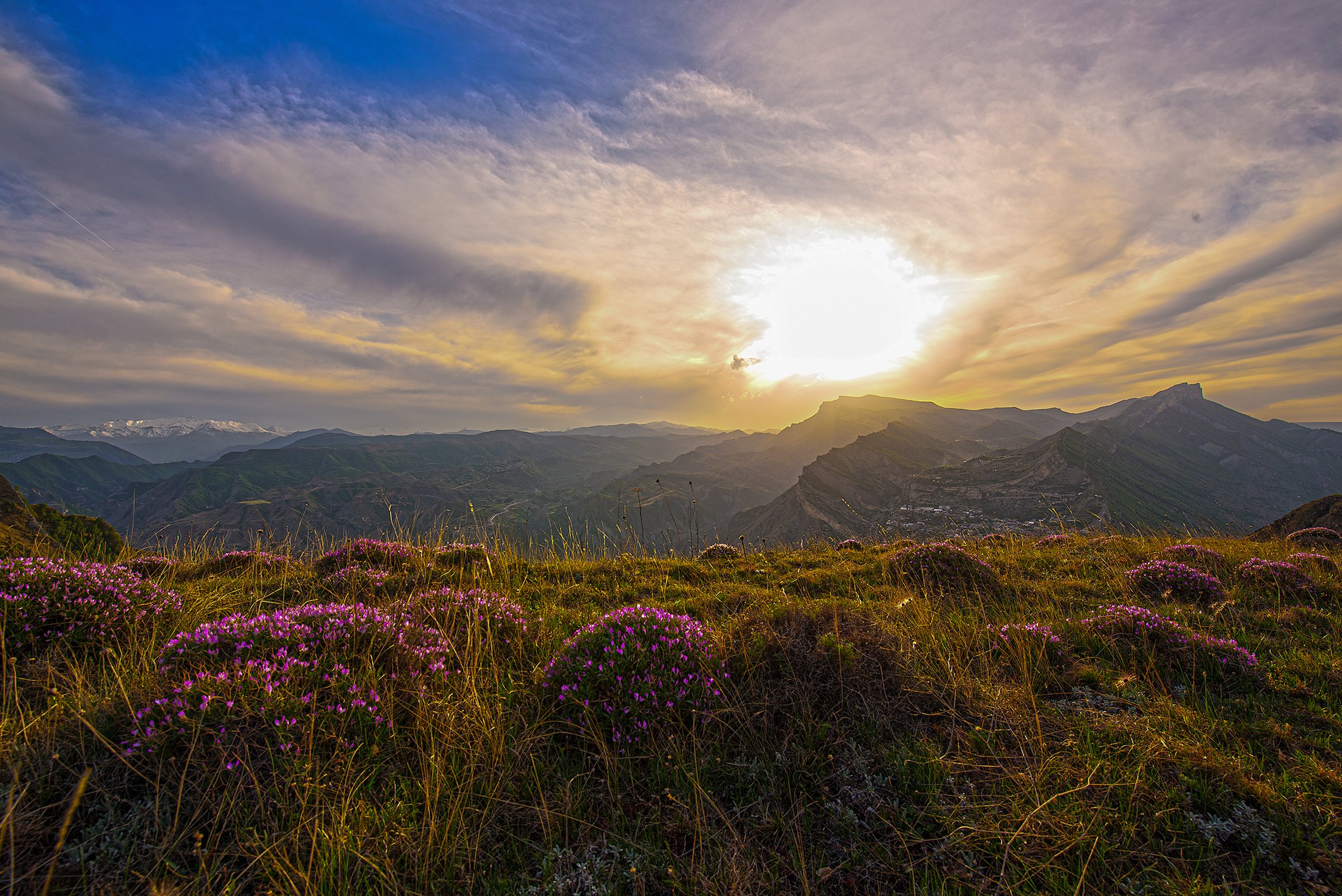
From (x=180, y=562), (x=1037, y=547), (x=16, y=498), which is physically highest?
(x=16, y=498)

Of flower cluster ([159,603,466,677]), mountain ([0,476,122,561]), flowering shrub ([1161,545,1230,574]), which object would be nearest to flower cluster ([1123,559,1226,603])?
flowering shrub ([1161,545,1230,574])

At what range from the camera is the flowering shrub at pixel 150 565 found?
8352 mm

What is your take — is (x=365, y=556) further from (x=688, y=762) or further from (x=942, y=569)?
(x=942, y=569)

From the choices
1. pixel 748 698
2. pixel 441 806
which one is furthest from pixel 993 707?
pixel 441 806

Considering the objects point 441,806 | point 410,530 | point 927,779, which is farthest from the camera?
point 410,530

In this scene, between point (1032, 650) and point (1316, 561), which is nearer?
point (1032, 650)

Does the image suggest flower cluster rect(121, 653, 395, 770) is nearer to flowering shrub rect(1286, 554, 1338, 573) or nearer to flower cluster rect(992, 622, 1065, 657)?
flower cluster rect(992, 622, 1065, 657)

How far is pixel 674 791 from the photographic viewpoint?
372cm

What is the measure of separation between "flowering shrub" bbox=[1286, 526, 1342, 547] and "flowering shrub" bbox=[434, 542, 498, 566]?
1941cm

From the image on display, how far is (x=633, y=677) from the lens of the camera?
4.51 m

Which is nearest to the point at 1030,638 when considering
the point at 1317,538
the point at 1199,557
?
the point at 1199,557

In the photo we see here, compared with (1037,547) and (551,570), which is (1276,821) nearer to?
(551,570)

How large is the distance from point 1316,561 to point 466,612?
14.9 meters

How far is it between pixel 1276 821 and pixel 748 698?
11.7 feet
